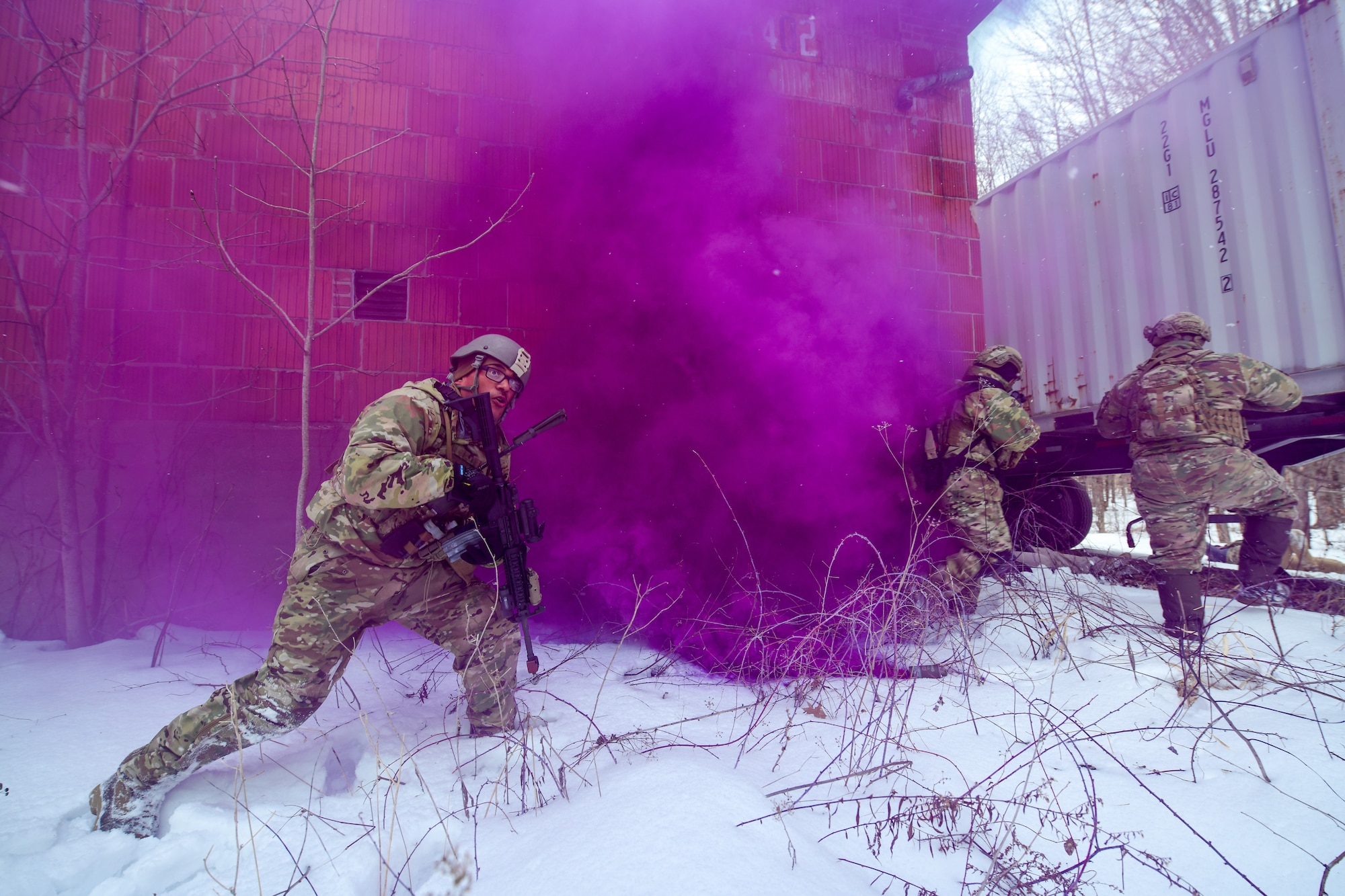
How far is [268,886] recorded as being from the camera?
4.54ft

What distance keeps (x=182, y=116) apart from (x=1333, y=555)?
8.66 meters

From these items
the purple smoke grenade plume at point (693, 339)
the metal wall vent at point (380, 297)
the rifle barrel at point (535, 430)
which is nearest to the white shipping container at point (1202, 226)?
the purple smoke grenade plume at point (693, 339)

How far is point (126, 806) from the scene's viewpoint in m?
1.63

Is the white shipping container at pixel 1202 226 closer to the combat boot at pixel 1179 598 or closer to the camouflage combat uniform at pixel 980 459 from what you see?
the camouflage combat uniform at pixel 980 459

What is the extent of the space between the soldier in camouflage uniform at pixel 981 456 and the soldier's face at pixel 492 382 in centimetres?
254

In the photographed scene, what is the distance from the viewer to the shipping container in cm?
308

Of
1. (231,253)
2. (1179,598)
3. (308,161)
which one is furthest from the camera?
(308,161)

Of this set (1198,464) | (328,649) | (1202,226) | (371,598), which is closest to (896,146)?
(1202,226)

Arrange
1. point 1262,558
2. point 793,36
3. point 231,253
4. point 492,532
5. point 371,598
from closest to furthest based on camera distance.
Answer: point 371,598 → point 492,532 → point 1262,558 → point 231,253 → point 793,36

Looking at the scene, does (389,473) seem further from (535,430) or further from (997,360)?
(997,360)

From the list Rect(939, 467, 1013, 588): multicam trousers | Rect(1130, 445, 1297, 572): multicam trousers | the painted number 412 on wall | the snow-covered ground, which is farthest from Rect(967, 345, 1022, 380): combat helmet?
the painted number 412 on wall

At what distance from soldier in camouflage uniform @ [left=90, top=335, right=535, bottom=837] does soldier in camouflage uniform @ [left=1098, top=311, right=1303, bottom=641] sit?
306cm

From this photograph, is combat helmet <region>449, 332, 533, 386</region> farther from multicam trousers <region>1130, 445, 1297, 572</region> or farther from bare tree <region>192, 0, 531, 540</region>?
multicam trousers <region>1130, 445, 1297, 572</region>

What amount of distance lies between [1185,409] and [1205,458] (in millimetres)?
264
